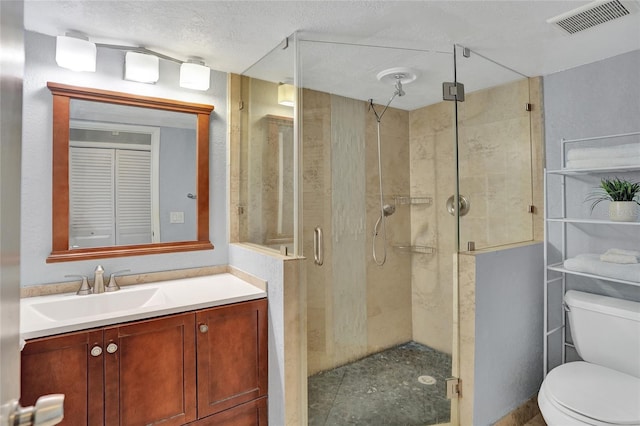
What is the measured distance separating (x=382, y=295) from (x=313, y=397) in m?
0.70

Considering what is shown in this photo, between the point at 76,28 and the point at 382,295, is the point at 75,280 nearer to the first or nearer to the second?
the point at 76,28

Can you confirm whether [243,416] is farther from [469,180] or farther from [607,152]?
[607,152]

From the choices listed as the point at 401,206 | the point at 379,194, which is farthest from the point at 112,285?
the point at 401,206

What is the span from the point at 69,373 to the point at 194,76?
5.41 feet

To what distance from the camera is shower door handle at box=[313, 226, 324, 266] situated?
6.05 feet

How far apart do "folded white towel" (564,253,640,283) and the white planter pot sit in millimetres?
241

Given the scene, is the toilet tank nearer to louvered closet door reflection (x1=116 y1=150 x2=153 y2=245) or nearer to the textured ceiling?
the textured ceiling

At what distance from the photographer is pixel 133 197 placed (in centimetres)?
202

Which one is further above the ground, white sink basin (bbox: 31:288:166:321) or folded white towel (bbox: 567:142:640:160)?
folded white towel (bbox: 567:142:640:160)

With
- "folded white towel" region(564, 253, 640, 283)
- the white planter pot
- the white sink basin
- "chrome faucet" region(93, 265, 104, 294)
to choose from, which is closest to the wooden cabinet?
the white sink basin

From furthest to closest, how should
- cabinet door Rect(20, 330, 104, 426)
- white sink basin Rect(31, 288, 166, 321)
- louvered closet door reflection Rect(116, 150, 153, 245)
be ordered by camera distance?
louvered closet door reflection Rect(116, 150, 153, 245) → white sink basin Rect(31, 288, 166, 321) → cabinet door Rect(20, 330, 104, 426)

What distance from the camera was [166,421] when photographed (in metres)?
1.58

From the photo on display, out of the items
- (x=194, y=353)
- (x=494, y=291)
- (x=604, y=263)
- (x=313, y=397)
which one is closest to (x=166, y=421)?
(x=194, y=353)

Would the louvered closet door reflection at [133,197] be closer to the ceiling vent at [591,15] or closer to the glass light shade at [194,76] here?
the glass light shade at [194,76]
